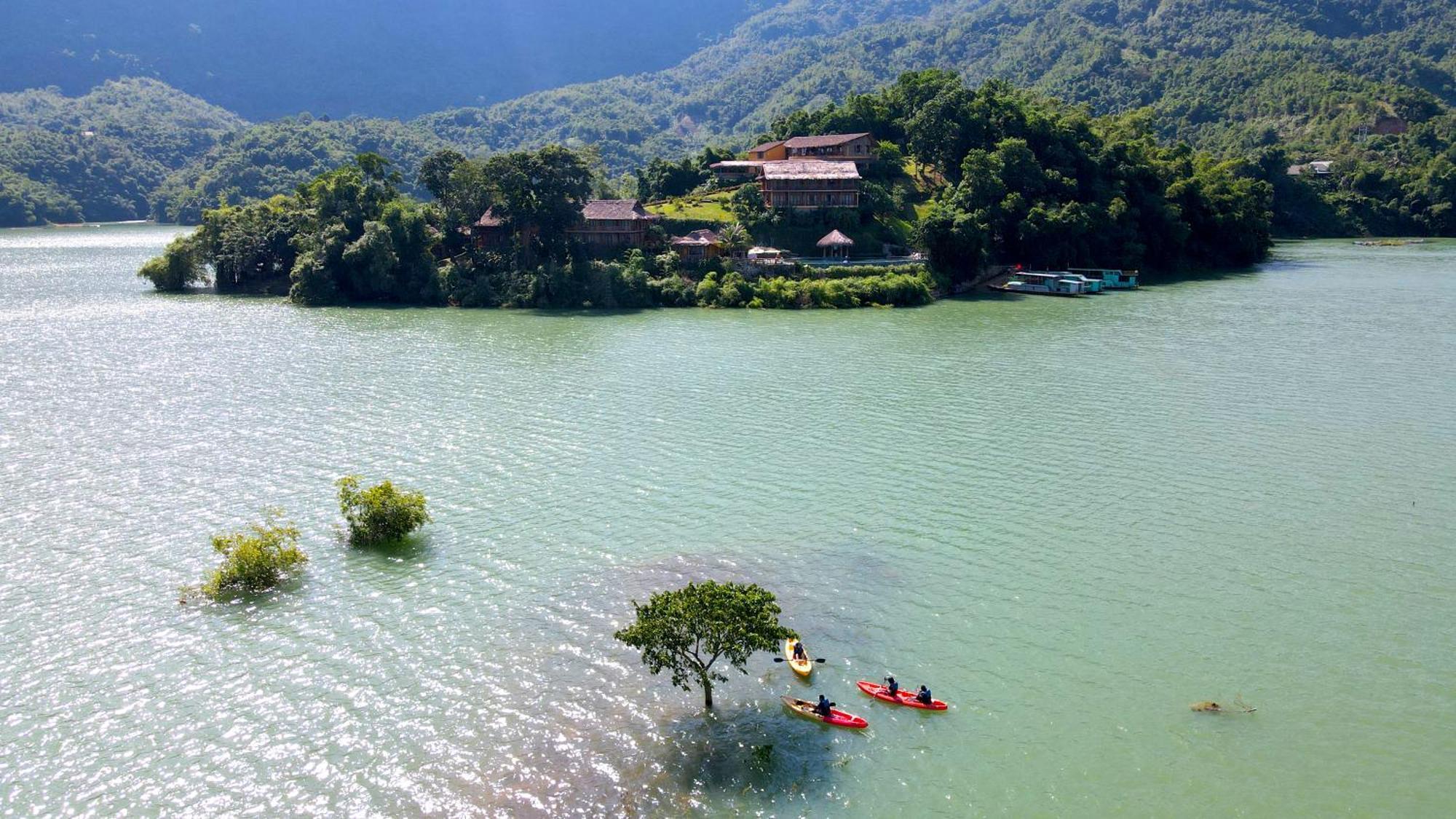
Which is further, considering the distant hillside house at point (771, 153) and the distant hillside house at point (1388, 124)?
the distant hillside house at point (1388, 124)

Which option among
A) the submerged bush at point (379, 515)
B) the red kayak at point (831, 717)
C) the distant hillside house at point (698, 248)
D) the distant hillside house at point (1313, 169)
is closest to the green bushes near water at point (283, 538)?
the submerged bush at point (379, 515)

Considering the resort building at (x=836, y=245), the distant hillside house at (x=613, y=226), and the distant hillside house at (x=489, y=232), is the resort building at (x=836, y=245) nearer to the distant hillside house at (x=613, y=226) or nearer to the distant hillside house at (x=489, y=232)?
the distant hillside house at (x=613, y=226)

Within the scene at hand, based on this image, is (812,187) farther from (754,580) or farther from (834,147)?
(754,580)

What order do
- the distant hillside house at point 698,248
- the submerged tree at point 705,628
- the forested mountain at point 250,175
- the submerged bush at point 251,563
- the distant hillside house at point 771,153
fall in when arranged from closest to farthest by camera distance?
the submerged tree at point 705,628, the submerged bush at point 251,563, the distant hillside house at point 698,248, the distant hillside house at point 771,153, the forested mountain at point 250,175

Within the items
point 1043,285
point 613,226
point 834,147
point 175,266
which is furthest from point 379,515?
point 834,147

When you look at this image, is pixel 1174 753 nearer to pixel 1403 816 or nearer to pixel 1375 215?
pixel 1403 816

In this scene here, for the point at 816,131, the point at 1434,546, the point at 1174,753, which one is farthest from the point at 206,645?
the point at 816,131
